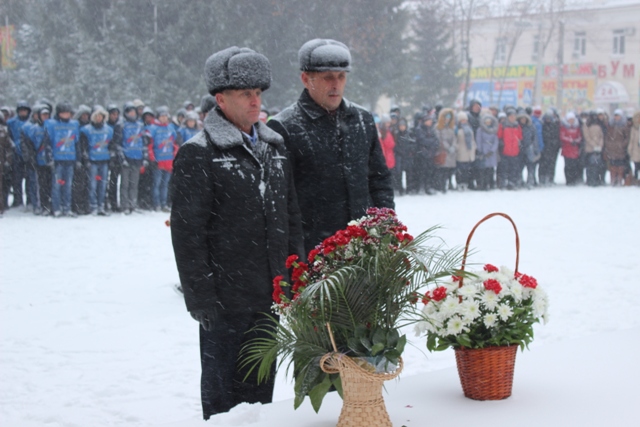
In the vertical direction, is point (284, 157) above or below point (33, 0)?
below

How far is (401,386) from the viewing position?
2762 millimetres

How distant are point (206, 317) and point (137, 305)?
4189 millimetres

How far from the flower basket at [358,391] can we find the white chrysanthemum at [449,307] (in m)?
0.39

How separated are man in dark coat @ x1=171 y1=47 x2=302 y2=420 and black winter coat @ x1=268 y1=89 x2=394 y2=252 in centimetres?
39

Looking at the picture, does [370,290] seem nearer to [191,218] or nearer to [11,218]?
[191,218]

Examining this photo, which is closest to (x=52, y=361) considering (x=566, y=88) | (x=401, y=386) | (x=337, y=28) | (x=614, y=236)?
(x=401, y=386)

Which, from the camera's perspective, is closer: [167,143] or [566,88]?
[167,143]

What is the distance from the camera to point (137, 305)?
289 inches

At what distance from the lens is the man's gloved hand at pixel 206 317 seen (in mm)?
3287

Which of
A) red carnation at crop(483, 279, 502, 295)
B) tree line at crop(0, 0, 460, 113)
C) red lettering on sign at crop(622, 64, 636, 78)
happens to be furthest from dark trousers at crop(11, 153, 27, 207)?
red lettering on sign at crop(622, 64, 636, 78)

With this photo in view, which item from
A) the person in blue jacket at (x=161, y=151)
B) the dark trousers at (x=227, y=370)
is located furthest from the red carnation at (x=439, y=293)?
the person in blue jacket at (x=161, y=151)

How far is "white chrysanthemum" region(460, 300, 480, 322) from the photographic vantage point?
251 cm

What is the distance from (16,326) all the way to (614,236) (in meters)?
8.02

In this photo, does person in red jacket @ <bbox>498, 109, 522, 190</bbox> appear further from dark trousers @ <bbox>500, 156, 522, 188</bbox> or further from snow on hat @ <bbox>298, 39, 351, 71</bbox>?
snow on hat @ <bbox>298, 39, 351, 71</bbox>
